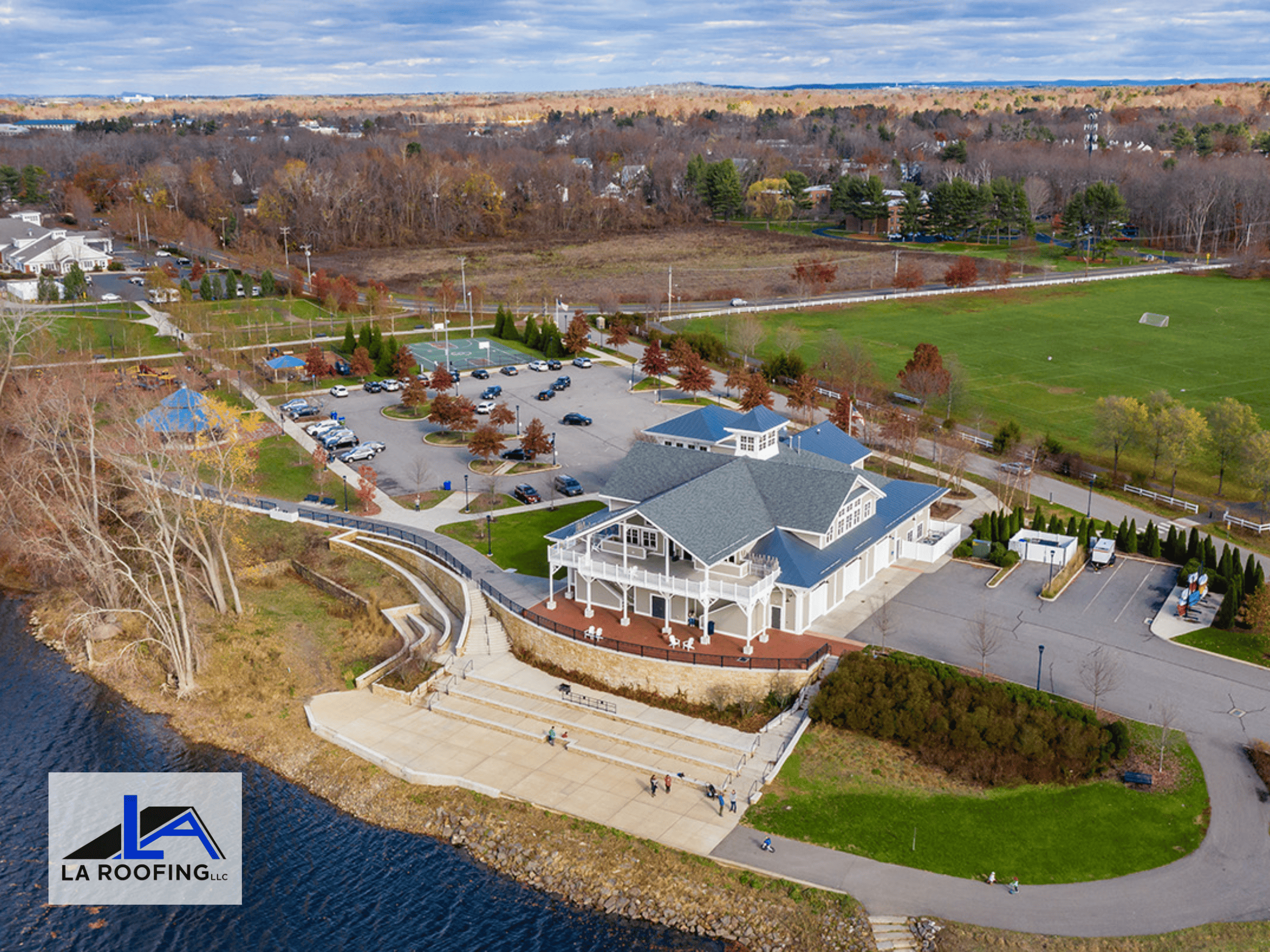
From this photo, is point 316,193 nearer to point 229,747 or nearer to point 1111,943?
point 229,747

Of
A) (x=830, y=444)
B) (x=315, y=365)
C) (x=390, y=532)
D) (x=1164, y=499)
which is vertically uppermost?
(x=830, y=444)

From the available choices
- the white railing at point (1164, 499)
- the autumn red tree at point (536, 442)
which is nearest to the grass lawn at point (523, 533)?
the autumn red tree at point (536, 442)

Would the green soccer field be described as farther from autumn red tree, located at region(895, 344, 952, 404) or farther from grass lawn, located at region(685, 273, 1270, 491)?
autumn red tree, located at region(895, 344, 952, 404)

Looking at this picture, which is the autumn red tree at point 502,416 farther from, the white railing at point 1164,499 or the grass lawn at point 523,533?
the white railing at point 1164,499

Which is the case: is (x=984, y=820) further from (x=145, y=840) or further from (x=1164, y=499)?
(x=1164, y=499)

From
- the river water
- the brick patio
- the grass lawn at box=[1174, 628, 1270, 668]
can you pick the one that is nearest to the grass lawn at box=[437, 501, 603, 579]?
the brick patio

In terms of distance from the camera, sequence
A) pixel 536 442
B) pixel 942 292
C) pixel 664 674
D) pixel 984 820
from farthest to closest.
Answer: pixel 942 292
pixel 536 442
pixel 664 674
pixel 984 820

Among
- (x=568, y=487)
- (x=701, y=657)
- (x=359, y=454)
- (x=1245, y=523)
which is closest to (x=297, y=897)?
(x=701, y=657)
